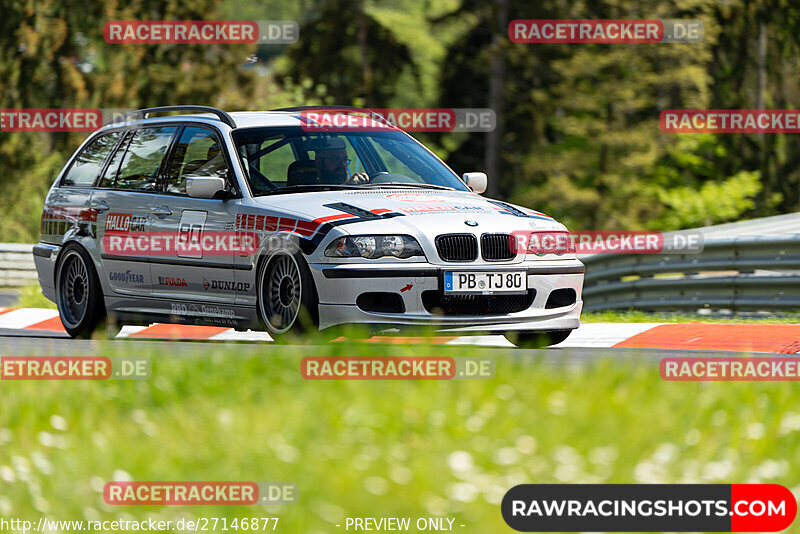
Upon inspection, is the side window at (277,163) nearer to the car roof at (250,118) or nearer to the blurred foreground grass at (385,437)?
the car roof at (250,118)

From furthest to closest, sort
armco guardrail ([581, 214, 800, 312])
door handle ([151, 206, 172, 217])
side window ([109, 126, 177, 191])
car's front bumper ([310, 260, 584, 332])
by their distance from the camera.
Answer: armco guardrail ([581, 214, 800, 312]) → side window ([109, 126, 177, 191]) → door handle ([151, 206, 172, 217]) → car's front bumper ([310, 260, 584, 332])

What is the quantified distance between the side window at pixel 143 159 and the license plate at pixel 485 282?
9.42 ft

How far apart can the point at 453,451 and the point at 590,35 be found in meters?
30.8

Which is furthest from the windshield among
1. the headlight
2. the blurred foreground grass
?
the blurred foreground grass

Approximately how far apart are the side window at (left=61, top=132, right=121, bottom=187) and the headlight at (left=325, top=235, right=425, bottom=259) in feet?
11.3

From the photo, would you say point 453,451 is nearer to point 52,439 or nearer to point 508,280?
point 52,439

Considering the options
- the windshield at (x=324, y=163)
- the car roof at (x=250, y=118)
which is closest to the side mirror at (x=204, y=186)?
the windshield at (x=324, y=163)

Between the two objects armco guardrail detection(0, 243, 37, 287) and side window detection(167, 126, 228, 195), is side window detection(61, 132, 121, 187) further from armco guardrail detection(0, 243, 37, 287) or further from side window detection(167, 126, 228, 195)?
armco guardrail detection(0, 243, 37, 287)

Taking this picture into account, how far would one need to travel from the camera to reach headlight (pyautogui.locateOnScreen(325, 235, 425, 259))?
26.5ft

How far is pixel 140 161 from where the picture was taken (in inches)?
402

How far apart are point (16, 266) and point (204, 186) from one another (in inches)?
385

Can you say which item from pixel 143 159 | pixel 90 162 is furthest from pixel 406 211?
pixel 90 162

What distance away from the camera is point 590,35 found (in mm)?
34125

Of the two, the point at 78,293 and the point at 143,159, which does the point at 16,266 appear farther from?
the point at 143,159
